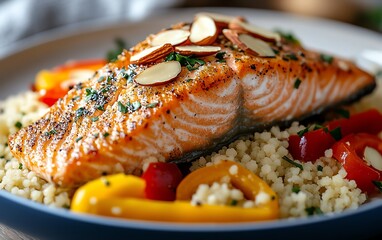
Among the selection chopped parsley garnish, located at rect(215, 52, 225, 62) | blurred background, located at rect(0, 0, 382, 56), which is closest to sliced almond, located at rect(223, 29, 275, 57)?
chopped parsley garnish, located at rect(215, 52, 225, 62)

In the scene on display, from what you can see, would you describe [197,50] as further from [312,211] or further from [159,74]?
[312,211]

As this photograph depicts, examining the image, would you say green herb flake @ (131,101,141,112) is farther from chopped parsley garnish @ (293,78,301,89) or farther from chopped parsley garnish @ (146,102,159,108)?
chopped parsley garnish @ (293,78,301,89)

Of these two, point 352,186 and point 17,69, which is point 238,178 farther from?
point 17,69

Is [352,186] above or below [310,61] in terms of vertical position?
below

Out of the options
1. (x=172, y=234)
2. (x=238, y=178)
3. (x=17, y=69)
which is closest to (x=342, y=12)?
(x=17, y=69)

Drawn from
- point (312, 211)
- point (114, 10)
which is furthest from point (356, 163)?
point (114, 10)

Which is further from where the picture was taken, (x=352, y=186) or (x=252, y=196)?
(x=352, y=186)

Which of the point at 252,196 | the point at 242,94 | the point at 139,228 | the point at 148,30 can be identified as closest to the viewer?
the point at 139,228
